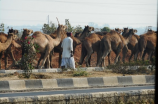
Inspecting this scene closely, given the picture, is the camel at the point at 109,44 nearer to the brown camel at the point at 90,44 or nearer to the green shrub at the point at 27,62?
the brown camel at the point at 90,44

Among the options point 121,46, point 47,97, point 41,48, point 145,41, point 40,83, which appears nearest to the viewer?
point 47,97

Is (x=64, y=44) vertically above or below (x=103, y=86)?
above

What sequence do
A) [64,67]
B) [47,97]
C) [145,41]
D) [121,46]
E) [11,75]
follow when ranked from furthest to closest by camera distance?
[145,41], [121,46], [64,67], [11,75], [47,97]

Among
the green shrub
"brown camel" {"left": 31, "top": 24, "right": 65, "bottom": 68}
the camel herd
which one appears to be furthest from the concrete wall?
"brown camel" {"left": 31, "top": 24, "right": 65, "bottom": 68}

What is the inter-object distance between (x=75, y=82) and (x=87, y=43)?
11.7m

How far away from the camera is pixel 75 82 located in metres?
14.5

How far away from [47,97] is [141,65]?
9.95 meters

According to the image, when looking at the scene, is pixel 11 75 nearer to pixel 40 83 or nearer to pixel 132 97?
pixel 40 83

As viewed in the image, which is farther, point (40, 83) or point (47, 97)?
point (40, 83)

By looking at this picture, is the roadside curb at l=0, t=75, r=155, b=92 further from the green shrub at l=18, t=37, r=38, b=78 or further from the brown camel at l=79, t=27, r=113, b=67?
the brown camel at l=79, t=27, r=113, b=67

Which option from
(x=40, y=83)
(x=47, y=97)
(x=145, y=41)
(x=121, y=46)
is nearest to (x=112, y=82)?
(x=40, y=83)

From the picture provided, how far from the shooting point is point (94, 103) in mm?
9484

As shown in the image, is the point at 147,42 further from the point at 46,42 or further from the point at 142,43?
the point at 46,42

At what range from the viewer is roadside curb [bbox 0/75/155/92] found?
13.5m
